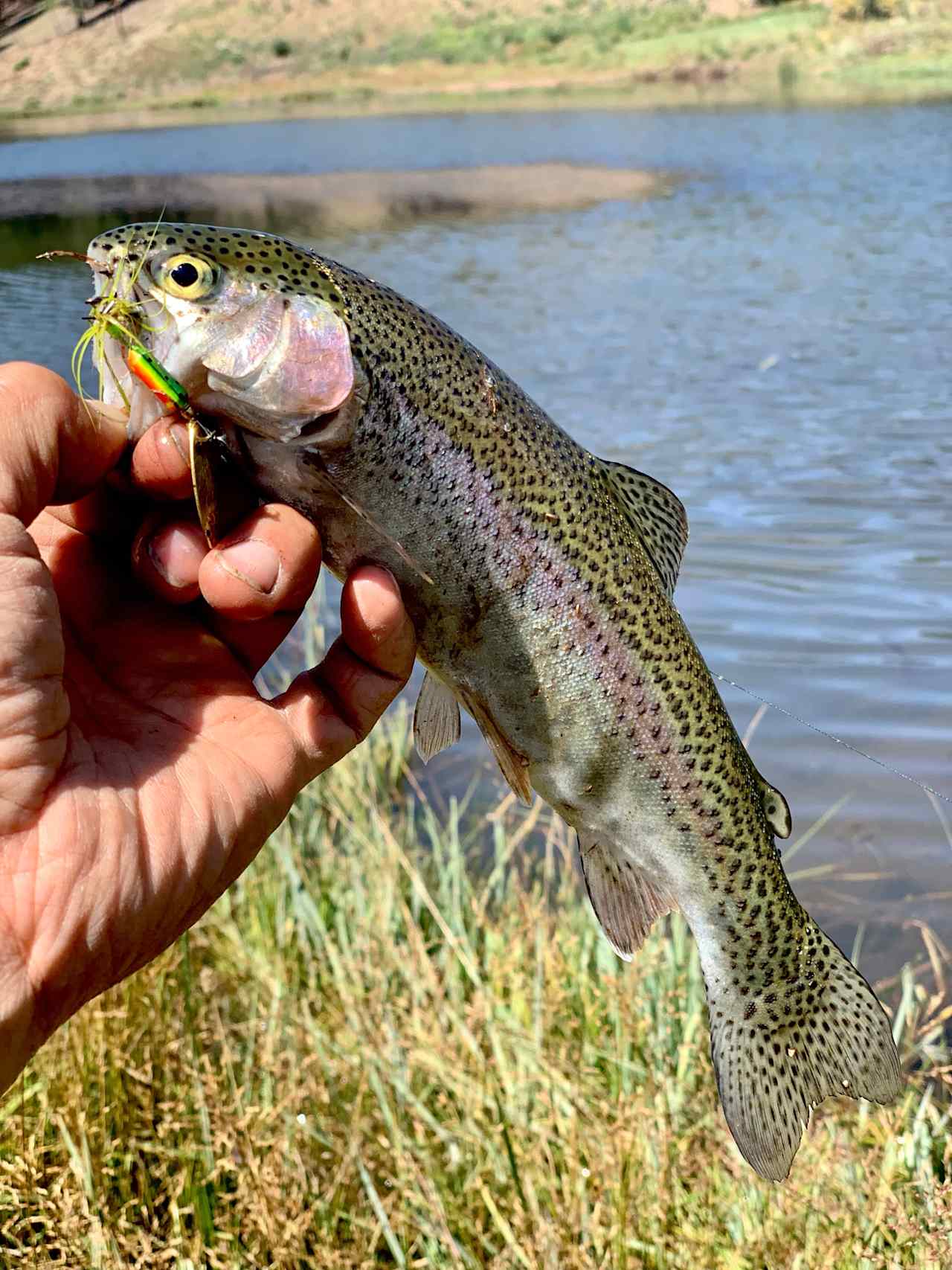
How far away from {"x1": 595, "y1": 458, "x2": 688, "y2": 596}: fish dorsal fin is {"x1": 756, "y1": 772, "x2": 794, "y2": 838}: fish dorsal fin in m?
0.53

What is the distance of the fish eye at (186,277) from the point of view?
273 centimetres

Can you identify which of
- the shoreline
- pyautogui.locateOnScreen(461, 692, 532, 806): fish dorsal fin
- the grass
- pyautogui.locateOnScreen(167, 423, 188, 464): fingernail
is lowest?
the shoreline

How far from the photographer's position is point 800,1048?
332 cm

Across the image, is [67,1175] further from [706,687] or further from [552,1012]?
[706,687]

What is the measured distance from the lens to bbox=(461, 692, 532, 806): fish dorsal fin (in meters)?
3.17

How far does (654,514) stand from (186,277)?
1249mm

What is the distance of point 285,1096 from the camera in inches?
161

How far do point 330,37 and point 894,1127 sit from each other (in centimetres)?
8054

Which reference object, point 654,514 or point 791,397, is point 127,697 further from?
point 791,397

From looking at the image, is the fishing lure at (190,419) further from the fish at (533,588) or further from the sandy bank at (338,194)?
the sandy bank at (338,194)

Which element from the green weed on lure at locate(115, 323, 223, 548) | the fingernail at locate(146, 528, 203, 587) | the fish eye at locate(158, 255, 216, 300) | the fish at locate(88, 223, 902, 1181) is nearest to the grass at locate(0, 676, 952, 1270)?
the fish at locate(88, 223, 902, 1181)

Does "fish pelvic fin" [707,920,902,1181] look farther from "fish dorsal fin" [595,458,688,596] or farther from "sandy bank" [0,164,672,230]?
"sandy bank" [0,164,672,230]

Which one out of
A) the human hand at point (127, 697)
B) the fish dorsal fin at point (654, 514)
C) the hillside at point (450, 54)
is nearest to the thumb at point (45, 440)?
the human hand at point (127, 697)

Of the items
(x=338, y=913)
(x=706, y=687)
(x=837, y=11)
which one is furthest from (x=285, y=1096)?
(x=837, y=11)
